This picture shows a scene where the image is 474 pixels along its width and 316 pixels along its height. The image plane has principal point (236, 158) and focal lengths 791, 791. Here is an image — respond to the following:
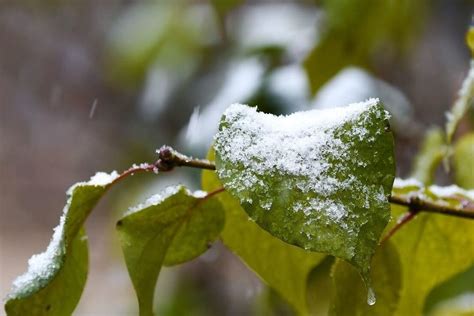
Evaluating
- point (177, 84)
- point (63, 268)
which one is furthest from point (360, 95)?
point (63, 268)

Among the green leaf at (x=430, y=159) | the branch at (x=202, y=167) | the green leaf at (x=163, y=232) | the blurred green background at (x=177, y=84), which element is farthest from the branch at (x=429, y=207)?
the blurred green background at (x=177, y=84)

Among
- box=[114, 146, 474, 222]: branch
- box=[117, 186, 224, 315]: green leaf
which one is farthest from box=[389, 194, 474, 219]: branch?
box=[117, 186, 224, 315]: green leaf

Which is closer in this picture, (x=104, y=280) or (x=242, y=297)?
(x=242, y=297)

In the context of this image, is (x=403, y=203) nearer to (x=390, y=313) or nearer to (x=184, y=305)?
(x=390, y=313)

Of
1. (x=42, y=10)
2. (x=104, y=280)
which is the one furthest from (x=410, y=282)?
(x=104, y=280)

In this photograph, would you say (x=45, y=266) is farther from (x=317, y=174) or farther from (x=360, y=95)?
(x=360, y=95)

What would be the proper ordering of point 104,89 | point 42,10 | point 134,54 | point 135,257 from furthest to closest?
point 42,10, point 104,89, point 134,54, point 135,257

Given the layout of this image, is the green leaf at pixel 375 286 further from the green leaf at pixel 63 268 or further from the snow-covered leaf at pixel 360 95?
the snow-covered leaf at pixel 360 95
